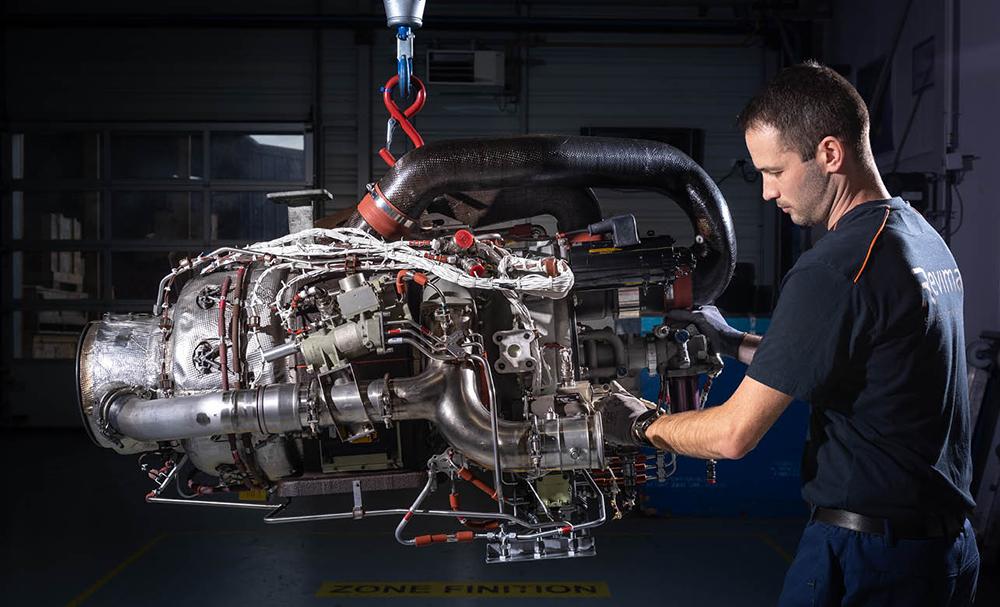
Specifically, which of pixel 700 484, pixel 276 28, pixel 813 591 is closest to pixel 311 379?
pixel 813 591

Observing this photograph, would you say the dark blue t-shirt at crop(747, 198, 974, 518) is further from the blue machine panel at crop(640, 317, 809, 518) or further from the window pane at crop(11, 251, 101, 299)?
the window pane at crop(11, 251, 101, 299)

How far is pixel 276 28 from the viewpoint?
286 inches

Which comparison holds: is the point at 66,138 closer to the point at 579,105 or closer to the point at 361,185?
the point at 361,185

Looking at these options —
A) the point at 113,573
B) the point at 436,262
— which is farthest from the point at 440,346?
the point at 113,573

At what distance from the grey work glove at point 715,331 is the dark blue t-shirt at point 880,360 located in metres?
0.82

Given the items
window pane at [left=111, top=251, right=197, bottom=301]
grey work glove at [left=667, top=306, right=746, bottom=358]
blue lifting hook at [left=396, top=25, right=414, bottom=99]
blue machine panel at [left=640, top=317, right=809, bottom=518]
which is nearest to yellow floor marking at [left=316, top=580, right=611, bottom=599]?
blue machine panel at [left=640, top=317, right=809, bottom=518]

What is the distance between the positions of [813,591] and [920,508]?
0.98 feet

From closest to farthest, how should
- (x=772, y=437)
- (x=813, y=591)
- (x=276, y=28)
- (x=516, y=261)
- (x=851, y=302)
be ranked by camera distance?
(x=851, y=302) < (x=813, y=591) < (x=516, y=261) < (x=772, y=437) < (x=276, y=28)

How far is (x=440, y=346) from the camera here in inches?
89.3

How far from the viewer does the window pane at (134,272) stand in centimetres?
735

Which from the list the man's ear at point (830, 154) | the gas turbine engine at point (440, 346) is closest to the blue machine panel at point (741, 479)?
the gas turbine engine at point (440, 346)

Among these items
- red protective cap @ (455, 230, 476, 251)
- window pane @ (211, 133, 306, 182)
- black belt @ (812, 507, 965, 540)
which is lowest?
black belt @ (812, 507, 965, 540)

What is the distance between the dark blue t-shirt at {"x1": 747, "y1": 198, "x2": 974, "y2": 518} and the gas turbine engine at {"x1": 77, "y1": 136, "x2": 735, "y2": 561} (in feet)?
2.38

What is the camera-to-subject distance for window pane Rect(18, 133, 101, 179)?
7.40 m
